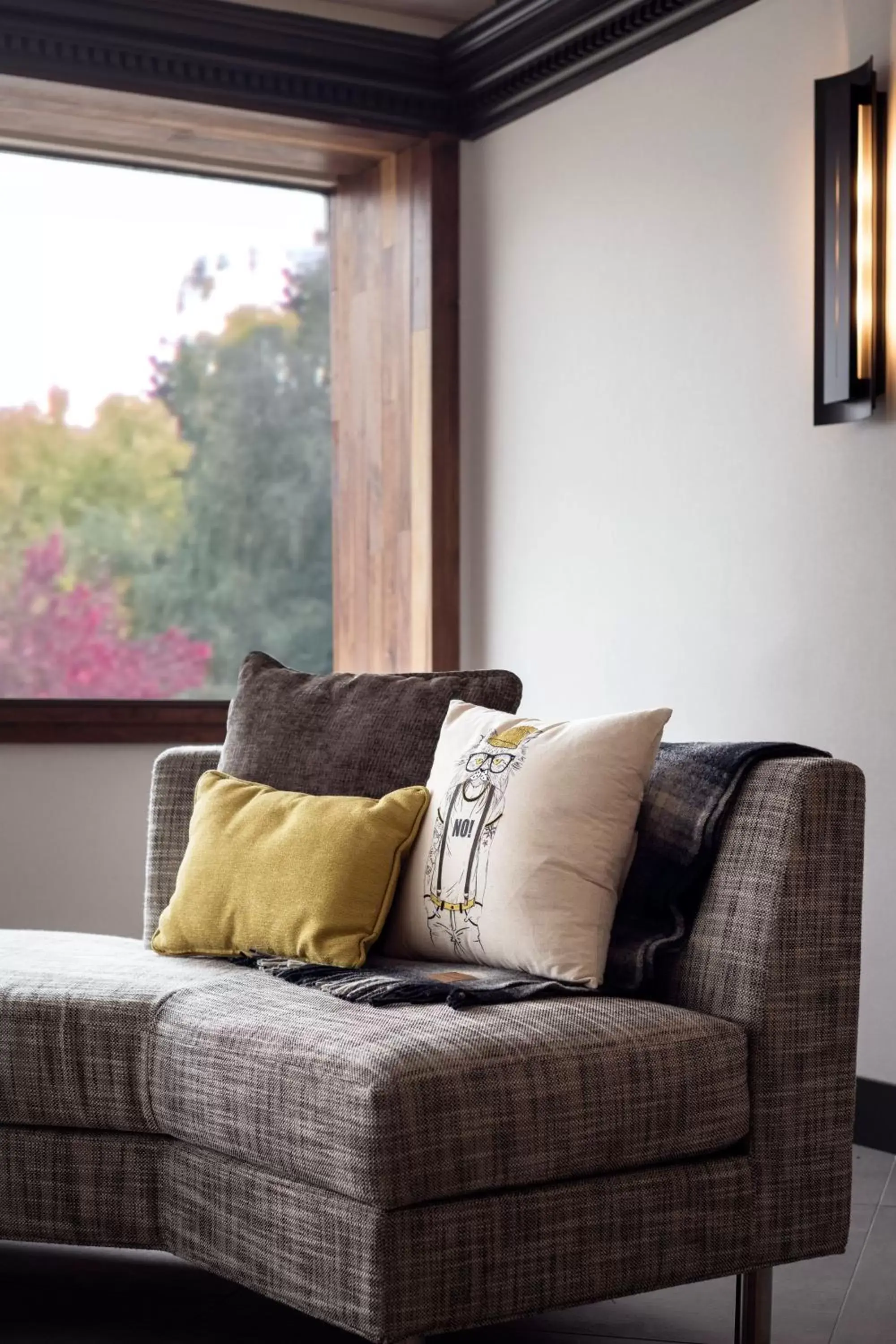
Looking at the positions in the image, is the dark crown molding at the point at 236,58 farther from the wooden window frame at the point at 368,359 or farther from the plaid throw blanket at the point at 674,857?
the plaid throw blanket at the point at 674,857

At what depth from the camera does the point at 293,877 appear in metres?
2.46

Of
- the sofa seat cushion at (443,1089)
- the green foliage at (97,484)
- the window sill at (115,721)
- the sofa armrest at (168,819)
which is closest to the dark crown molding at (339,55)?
the green foliage at (97,484)

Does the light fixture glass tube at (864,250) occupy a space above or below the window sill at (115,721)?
above

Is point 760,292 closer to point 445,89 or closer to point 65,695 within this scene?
point 445,89

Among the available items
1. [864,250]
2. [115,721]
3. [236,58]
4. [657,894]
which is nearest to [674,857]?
[657,894]

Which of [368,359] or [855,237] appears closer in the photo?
[855,237]

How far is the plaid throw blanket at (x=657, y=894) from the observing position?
219 centimetres

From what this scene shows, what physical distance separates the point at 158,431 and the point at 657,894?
2743mm

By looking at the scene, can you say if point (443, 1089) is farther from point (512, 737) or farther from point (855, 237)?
point (855, 237)

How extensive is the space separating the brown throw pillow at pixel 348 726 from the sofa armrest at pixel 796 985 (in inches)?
27.3

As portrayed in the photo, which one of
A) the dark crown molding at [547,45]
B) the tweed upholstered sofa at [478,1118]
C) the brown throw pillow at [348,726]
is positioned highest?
the dark crown molding at [547,45]

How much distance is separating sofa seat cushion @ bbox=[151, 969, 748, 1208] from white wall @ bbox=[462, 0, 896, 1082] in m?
1.29

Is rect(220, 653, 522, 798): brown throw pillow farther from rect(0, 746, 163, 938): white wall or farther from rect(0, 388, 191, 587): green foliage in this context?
rect(0, 388, 191, 587): green foliage

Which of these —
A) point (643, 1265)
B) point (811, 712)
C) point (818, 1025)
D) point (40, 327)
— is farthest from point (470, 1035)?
point (40, 327)
